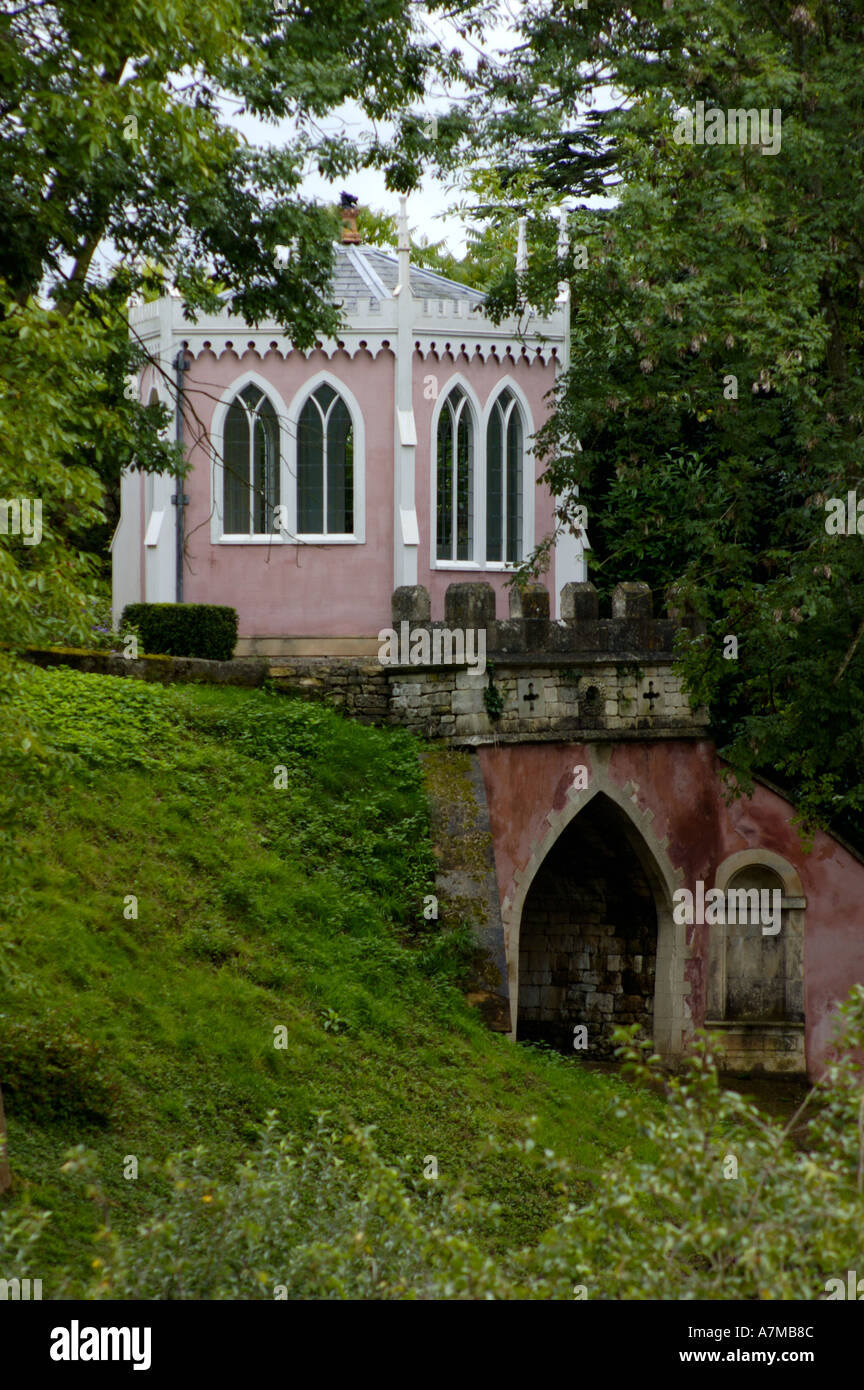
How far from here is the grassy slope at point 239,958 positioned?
1098 centimetres

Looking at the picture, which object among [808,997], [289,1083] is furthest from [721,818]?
[289,1083]

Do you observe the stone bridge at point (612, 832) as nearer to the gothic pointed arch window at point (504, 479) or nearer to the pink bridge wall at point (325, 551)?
the pink bridge wall at point (325, 551)

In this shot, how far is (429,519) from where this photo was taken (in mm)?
22172

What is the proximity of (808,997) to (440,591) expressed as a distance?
305 inches

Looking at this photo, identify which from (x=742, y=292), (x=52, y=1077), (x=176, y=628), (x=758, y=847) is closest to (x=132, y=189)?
(x=742, y=292)

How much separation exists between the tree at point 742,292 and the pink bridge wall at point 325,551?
5359 mm

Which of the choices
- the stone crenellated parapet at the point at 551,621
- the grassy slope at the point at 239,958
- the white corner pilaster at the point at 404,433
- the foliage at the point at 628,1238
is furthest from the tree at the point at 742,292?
the foliage at the point at 628,1238

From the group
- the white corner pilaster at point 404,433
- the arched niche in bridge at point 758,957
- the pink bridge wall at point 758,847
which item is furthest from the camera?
the white corner pilaster at point 404,433

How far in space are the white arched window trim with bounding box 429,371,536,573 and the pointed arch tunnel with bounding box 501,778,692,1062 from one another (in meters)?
5.27

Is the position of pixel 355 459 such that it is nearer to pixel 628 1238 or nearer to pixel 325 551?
pixel 325 551

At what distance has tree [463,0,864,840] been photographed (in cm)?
1366

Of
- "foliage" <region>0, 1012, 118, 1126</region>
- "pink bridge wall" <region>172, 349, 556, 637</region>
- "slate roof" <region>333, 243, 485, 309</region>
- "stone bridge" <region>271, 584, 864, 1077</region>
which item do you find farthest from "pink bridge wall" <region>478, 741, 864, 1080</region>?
"foliage" <region>0, 1012, 118, 1126</region>

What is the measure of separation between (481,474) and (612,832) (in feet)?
21.5

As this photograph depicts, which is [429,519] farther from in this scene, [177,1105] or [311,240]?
[177,1105]
